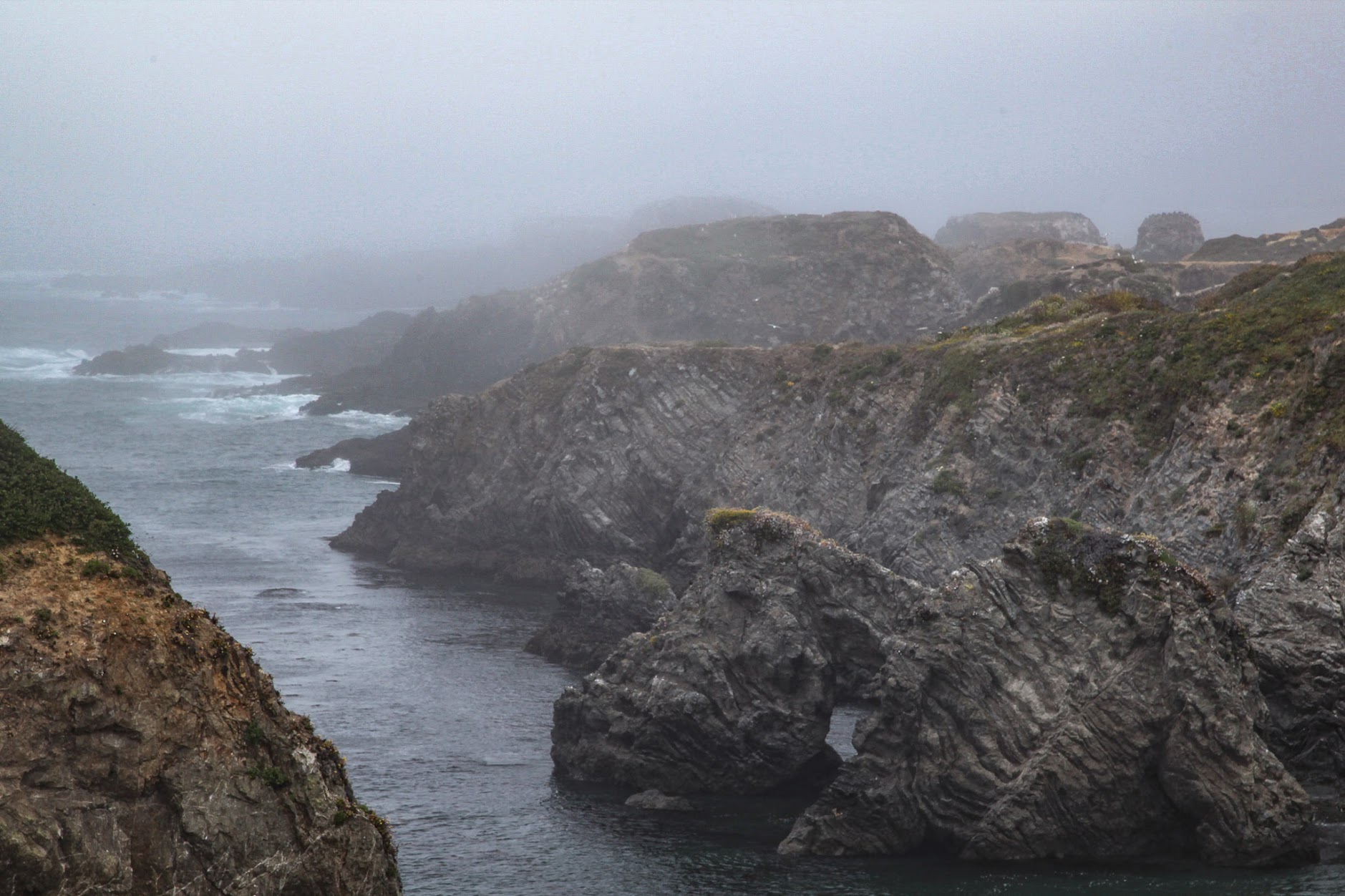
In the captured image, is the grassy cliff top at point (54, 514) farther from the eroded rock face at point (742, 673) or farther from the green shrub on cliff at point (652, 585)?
the green shrub on cliff at point (652, 585)

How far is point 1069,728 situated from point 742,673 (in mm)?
13194

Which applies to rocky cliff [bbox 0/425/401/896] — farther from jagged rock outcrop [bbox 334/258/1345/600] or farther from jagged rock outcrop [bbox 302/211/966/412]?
jagged rock outcrop [bbox 302/211/966/412]

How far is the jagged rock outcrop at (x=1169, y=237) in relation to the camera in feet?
540

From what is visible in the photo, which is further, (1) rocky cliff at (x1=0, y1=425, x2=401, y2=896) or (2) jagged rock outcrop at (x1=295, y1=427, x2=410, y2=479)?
(2) jagged rock outcrop at (x1=295, y1=427, x2=410, y2=479)

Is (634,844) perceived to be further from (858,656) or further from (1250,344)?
(1250,344)

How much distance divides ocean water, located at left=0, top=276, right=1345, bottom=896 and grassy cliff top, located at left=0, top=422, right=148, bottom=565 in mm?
16009

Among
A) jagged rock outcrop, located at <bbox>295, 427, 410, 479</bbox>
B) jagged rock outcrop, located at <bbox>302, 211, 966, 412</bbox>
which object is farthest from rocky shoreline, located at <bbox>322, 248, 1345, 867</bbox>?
jagged rock outcrop, located at <bbox>302, 211, 966, 412</bbox>

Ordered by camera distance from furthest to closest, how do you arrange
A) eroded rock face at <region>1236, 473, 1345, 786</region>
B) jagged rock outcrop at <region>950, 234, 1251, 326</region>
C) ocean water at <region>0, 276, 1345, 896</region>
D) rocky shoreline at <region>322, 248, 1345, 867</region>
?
jagged rock outcrop at <region>950, 234, 1251, 326</region>, eroded rock face at <region>1236, 473, 1345, 786</region>, ocean water at <region>0, 276, 1345, 896</region>, rocky shoreline at <region>322, 248, 1345, 867</region>

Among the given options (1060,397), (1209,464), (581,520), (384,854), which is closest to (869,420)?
(1060,397)

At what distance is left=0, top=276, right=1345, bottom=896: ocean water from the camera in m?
38.1

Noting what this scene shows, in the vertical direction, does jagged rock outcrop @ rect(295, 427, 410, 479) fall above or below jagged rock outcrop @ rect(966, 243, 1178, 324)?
below

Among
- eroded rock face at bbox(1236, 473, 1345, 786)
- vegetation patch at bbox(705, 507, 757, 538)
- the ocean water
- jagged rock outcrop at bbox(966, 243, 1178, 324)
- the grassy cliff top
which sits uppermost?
jagged rock outcrop at bbox(966, 243, 1178, 324)

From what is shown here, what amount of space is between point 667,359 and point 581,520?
17.5 m

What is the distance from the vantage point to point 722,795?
46.1 meters
